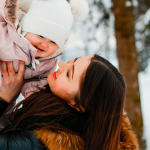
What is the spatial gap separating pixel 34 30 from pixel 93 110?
0.68 metres

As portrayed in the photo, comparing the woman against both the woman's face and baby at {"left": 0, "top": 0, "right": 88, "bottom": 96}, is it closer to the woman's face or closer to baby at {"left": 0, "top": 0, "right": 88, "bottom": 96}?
the woman's face

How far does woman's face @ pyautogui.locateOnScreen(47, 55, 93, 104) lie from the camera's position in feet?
3.58

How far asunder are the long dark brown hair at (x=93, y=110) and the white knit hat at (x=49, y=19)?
0.33m

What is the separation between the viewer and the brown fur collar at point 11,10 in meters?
0.81

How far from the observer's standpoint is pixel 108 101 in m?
1.06

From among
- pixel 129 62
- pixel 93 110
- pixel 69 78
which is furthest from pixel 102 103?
pixel 129 62

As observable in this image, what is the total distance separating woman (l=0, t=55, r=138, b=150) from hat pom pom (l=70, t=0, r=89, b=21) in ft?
1.17

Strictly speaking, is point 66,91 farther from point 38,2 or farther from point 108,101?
point 38,2

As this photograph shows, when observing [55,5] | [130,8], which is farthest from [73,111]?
[130,8]

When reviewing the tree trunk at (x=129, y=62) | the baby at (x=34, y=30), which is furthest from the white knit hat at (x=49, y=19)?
the tree trunk at (x=129, y=62)

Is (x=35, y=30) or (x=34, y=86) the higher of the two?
(x=35, y=30)

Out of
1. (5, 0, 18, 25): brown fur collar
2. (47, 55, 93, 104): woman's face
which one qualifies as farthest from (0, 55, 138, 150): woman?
(5, 0, 18, 25): brown fur collar

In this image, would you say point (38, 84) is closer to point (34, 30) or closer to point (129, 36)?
point (34, 30)

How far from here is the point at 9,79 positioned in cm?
116
